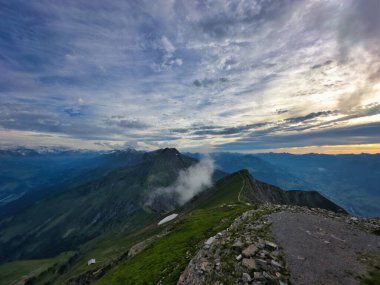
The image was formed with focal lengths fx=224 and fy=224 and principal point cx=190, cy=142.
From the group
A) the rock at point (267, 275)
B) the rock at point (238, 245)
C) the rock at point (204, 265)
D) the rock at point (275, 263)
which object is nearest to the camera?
the rock at point (267, 275)

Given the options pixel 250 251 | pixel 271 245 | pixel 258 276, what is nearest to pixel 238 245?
pixel 250 251

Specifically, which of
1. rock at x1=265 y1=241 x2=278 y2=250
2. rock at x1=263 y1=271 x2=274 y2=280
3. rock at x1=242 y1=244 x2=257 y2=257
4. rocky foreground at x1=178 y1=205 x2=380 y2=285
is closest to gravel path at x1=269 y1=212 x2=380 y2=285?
rocky foreground at x1=178 y1=205 x2=380 y2=285

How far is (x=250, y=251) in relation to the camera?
24.3 meters

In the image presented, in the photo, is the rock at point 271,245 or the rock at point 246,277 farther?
the rock at point 271,245

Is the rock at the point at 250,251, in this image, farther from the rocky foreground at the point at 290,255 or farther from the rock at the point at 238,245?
the rock at the point at 238,245

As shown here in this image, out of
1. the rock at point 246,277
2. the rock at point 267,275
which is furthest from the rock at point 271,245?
the rock at point 246,277

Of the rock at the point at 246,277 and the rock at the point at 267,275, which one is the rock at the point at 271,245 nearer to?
the rock at the point at 267,275

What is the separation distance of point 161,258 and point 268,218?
2014cm

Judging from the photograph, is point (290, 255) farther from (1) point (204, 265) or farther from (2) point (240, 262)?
(1) point (204, 265)

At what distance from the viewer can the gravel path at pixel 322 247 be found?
20.2 meters

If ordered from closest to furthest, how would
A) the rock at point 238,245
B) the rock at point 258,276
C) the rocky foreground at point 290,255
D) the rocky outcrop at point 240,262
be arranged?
the rock at point 258,276 → the rocky foreground at point 290,255 → the rocky outcrop at point 240,262 → the rock at point 238,245

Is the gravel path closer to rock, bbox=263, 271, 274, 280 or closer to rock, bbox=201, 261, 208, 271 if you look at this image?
rock, bbox=263, 271, 274, 280

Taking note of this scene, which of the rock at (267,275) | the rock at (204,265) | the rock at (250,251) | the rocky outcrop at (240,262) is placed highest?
the rock at (250,251)

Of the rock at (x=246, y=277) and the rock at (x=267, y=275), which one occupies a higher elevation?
the rock at (x=267, y=275)
